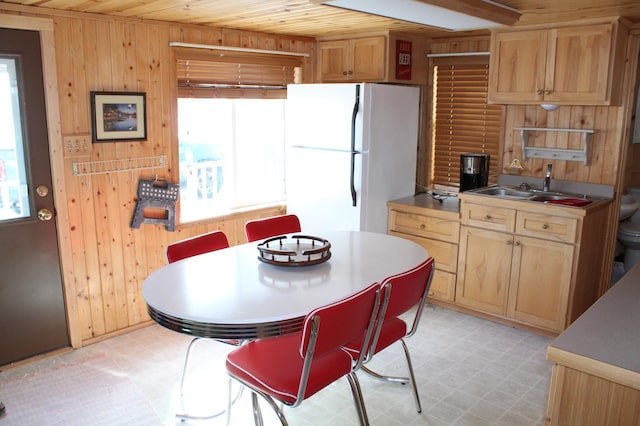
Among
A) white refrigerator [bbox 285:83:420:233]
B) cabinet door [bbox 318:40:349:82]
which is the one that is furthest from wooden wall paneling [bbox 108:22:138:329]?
cabinet door [bbox 318:40:349:82]

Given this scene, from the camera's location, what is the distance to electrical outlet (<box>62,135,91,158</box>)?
131 inches

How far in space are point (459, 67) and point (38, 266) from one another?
10.9 ft

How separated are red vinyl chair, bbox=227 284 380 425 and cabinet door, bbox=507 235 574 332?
5.79ft

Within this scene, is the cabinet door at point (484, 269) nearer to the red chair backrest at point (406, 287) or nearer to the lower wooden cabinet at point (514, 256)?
the lower wooden cabinet at point (514, 256)

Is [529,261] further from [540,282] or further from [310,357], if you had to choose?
[310,357]

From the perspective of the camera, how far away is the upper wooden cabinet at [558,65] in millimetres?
3453

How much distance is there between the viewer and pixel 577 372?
5.28 feet

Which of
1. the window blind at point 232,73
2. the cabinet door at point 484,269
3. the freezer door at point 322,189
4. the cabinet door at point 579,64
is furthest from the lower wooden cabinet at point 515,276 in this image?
the window blind at point 232,73

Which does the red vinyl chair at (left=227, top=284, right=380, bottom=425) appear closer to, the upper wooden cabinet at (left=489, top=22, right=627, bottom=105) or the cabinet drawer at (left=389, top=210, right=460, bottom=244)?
the cabinet drawer at (left=389, top=210, right=460, bottom=244)

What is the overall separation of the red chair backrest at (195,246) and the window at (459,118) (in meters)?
2.31

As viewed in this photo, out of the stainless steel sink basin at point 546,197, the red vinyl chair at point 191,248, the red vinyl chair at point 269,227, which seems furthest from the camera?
the stainless steel sink basin at point 546,197

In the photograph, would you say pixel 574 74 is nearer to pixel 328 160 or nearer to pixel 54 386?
pixel 328 160

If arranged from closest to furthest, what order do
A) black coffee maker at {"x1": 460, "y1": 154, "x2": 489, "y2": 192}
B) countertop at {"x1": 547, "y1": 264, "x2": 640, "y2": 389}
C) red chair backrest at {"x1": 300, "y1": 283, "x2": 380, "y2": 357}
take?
countertop at {"x1": 547, "y1": 264, "x2": 640, "y2": 389}, red chair backrest at {"x1": 300, "y1": 283, "x2": 380, "y2": 357}, black coffee maker at {"x1": 460, "y1": 154, "x2": 489, "y2": 192}

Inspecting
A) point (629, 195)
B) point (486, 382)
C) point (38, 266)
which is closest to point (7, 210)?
point (38, 266)
